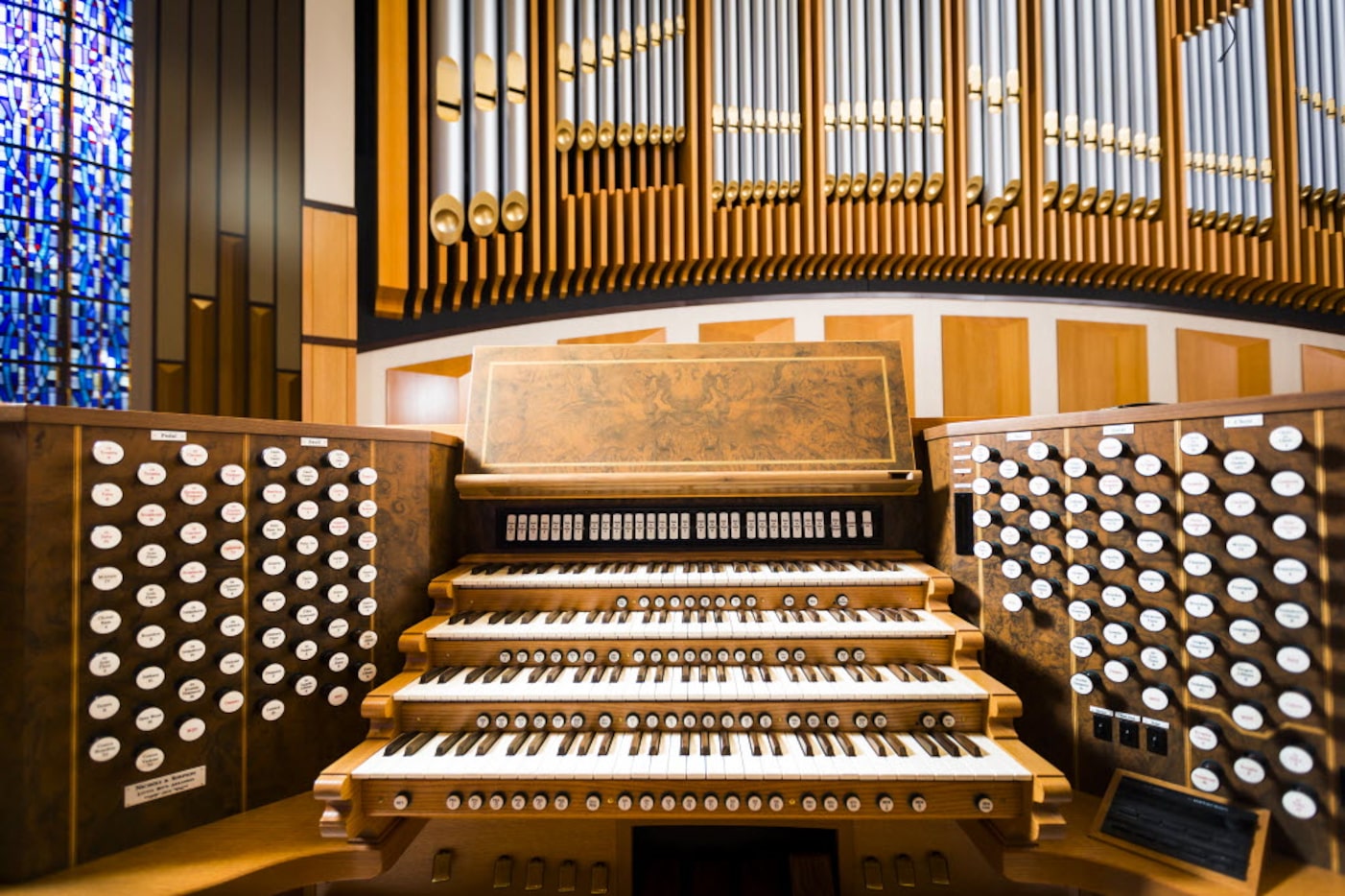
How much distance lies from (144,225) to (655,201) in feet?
7.89

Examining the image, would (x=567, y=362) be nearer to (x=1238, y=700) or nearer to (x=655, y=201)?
(x=655, y=201)

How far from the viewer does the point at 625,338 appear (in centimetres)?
359

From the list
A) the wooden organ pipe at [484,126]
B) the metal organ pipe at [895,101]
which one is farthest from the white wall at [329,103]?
the metal organ pipe at [895,101]

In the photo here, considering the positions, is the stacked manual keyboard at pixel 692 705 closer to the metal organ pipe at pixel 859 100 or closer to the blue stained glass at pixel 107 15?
the metal organ pipe at pixel 859 100

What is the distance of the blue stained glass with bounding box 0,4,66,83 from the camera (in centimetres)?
313

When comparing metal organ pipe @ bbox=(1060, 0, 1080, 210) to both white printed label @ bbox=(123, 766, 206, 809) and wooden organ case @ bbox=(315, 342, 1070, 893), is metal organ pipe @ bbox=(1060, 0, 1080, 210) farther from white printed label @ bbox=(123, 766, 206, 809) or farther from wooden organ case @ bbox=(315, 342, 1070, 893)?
white printed label @ bbox=(123, 766, 206, 809)

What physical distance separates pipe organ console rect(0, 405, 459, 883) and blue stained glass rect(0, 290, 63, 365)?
2260 millimetres

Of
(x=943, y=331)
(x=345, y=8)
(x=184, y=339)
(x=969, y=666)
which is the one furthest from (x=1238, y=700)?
(x=345, y=8)

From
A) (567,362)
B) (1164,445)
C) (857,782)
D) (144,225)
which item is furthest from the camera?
(144,225)

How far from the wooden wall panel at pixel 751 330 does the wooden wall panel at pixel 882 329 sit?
23 cm

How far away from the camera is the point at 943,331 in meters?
3.75

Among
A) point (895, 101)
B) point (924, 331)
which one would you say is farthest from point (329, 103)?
point (924, 331)

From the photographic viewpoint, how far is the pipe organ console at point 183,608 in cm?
152

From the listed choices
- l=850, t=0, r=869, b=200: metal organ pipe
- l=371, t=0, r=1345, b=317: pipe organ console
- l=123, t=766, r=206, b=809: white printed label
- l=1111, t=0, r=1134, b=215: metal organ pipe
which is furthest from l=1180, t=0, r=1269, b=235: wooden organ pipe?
l=123, t=766, r=206, b=809: white printed label
